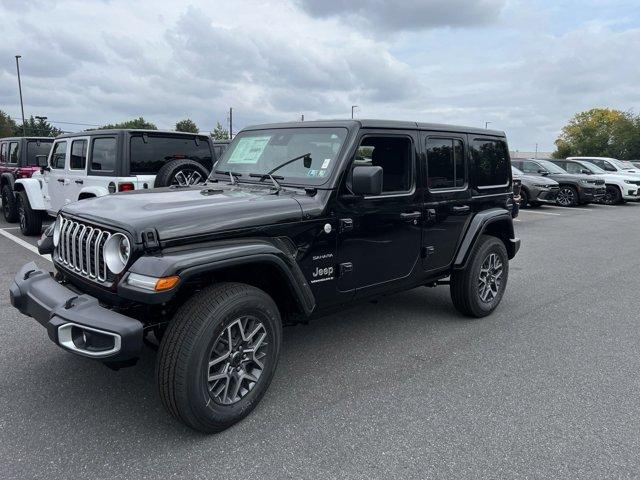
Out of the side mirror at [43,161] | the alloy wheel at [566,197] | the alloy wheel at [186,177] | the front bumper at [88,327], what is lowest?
the alloy wheel at [566,197]

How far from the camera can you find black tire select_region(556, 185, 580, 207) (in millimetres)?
16875

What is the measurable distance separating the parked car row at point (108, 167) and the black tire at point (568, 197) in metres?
13.6

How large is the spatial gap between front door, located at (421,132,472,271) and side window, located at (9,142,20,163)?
9816 millimetres

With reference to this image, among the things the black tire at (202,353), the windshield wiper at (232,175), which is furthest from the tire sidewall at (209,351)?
the windshield wiper at (232,175)

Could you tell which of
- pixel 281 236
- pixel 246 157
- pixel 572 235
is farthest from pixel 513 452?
pixel 572 235

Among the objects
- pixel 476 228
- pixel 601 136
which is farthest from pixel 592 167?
pixel 601 136

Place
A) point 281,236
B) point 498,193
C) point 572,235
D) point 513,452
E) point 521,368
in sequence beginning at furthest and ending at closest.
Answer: point 572,235 < point 498,193 < point 521,368 < point 281,236 < point 513,452

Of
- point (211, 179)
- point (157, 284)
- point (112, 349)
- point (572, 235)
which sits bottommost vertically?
point (572, 235)

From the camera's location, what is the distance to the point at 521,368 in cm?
374

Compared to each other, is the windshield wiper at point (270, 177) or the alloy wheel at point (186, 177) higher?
the windshield wiper at point (270, 177)

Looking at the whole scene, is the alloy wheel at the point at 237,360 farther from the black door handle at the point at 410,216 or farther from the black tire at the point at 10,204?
the black tire at the point at 10,204

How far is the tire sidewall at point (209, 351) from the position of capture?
261 cm

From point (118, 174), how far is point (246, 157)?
3.39 m

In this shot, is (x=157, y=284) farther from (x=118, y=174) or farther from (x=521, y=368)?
(x=118, y=174)
